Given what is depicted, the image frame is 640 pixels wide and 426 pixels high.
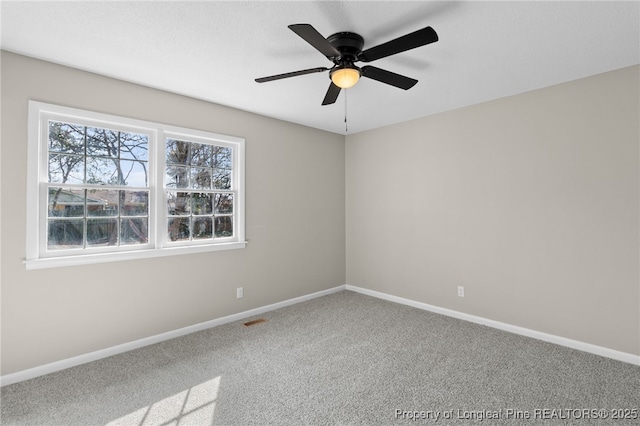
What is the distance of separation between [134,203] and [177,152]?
686 mm

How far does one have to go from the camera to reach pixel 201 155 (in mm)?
3549

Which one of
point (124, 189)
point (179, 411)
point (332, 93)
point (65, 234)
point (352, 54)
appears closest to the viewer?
point (179, 411)

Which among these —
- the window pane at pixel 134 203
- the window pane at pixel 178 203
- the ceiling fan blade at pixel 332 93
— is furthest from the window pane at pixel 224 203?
the ceiling fan blade at pixel 332 93

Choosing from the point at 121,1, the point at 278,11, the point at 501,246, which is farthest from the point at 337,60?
the point at 501,246

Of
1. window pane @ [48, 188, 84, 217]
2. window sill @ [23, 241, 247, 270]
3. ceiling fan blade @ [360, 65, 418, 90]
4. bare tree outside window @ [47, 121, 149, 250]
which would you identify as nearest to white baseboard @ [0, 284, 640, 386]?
window sill @ [23, 241, 247, 270]

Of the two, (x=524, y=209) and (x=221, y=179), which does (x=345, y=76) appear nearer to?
(x=221, y=179)

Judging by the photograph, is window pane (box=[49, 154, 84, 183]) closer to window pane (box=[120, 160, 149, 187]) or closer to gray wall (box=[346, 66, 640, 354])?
window pane (box=[120, 160, 149, 187])

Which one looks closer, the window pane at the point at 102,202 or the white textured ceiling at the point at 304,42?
the white textured ceiling at the point at 304,42

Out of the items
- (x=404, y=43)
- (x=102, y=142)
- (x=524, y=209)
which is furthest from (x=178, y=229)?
(x=524, y=209)

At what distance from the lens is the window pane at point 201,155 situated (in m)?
3.49

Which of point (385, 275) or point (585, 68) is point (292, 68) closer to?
point (585, 68)

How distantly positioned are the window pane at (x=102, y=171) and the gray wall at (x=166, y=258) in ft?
1.44

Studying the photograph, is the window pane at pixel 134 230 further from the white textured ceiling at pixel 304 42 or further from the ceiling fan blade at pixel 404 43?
the ceiling fan blade at pixel 404 43

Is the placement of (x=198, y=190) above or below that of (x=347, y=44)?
below
